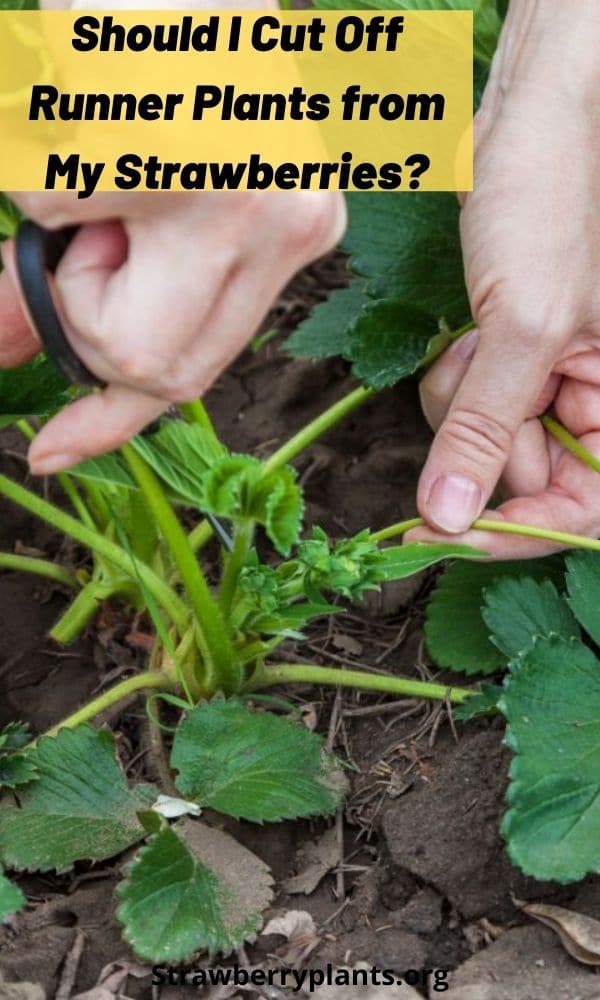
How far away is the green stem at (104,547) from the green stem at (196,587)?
7cm

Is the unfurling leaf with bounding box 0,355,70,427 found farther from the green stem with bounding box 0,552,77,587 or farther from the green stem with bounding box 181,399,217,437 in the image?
the green stem with bounding box 0,552,77,587

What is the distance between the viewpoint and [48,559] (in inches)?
75.2

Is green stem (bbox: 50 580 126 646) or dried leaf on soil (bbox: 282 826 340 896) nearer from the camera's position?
dried leaf on soil (bbox: 282 826 340 896)

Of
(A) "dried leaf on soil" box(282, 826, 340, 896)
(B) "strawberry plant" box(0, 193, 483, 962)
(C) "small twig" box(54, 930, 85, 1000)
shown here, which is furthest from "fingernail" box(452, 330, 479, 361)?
(C) "small twig" box(54, 930, 85, 1000)

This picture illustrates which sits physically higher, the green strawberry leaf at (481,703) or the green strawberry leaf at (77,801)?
the green strawberry leaf at (481,703)

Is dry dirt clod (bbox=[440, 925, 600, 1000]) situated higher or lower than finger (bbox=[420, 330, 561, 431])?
lower

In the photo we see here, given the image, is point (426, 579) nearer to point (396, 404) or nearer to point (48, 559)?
point (396, 404)

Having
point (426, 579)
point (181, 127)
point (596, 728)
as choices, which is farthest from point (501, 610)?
point (181, 127)

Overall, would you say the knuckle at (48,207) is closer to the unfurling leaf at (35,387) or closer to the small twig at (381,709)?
the unfurling leaf at (35,387)

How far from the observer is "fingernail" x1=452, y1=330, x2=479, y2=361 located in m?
1.66

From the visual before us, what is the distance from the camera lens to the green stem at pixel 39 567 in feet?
5.67

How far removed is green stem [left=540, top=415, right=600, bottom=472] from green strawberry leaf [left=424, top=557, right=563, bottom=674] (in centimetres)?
16

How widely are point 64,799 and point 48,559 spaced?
1.84ft

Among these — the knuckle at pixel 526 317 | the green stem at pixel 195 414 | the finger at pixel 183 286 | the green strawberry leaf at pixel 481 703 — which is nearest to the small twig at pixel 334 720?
the green strawberry leaf at pixel 481 703
